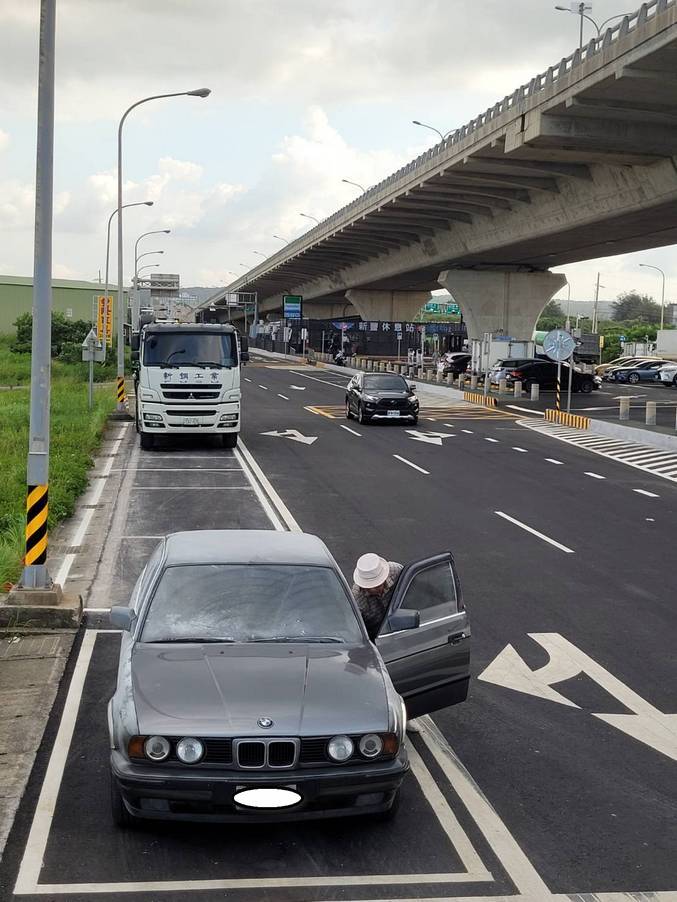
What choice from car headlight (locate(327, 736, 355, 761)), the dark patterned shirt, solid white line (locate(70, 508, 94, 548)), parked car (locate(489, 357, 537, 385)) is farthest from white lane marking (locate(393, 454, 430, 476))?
parked car (locate(489, 357, 537, 385))

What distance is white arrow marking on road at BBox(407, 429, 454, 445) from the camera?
2962 centimetres

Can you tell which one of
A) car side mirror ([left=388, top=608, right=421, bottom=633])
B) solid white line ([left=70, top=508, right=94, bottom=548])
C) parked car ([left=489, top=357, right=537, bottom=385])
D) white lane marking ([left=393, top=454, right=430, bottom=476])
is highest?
parked car ([left=489, top=357, right=537, bottom=385])

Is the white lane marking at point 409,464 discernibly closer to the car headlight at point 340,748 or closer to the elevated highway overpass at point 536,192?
the elevated highway overpass at point 536,192

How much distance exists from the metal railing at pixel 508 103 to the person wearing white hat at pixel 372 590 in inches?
802

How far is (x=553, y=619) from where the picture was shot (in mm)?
11164

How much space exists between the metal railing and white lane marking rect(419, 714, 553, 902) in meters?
20.9

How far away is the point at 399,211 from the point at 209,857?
50.6 metres

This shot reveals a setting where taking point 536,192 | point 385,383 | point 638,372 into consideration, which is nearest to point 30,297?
point 638,372

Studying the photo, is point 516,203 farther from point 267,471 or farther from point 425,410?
point 267,471

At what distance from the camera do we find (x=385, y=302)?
321ft

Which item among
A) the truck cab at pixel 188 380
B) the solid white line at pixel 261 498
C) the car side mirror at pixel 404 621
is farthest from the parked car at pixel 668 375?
the car side mirror at pixel 404 621

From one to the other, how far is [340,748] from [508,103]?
32911 millimetres

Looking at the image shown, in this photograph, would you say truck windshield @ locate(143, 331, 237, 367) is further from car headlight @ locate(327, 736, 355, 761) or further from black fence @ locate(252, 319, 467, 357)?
black fence @ locate(252, 319, 467, 357)

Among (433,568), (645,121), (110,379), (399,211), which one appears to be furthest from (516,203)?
(433,568)
